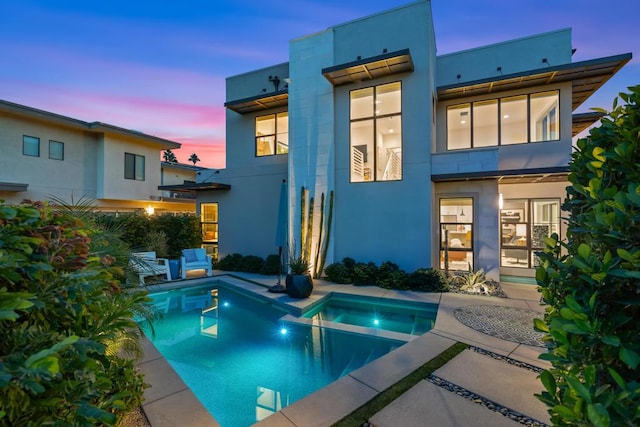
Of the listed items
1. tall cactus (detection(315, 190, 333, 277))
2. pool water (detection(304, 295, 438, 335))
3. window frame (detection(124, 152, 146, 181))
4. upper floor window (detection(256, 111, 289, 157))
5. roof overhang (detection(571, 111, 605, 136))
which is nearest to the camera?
pool water (detection(304, 295, 438, 335))

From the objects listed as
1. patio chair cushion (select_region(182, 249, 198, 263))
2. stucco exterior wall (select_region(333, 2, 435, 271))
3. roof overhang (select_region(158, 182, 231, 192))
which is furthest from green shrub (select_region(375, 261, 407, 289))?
roof overhang (select_region(158, 182, 231, 192))

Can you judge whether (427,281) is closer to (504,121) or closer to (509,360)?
(509,360)

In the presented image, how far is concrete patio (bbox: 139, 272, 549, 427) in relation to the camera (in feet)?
9.37

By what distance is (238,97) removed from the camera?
43.6 ft

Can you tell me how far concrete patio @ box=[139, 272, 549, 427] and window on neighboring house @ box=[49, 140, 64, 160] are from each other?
1502 cm

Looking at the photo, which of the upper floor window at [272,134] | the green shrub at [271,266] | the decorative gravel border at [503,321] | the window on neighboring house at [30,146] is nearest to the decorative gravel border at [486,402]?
the decorative gravel border at [503,321]

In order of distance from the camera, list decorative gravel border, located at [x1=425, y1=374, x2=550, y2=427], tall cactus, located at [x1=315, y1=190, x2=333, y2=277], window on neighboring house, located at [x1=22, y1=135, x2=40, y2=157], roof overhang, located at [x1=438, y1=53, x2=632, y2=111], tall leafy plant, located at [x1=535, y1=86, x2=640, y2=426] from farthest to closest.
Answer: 1. window on neighboring house, located at [x1=22, y1=135, x2=40, y2=157]
2. tall cactus, located at [x1=315, y1=190, x2=333, y2=277]
3. roof overhang, located at [x1=438, y1=53, x2=632, y2=111]
4. decorative gravel border, located at [x1=425, y1=374, x2=550, y2=427]
5. tall leafy plant, located at [x1=535, y1=86, x2=640, y2=426]

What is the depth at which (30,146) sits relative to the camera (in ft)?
45.0

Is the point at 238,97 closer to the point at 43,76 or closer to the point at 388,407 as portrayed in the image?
the point at 43,76

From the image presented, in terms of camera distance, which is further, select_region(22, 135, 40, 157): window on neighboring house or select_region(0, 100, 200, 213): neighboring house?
select_region(22, 135, 40, 157): window on neighboring house

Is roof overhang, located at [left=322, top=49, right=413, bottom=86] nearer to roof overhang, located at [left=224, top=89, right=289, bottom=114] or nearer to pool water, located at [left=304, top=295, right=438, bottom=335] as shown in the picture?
roof overhang, located at [left=224, top=89, right=289, bottom=114]

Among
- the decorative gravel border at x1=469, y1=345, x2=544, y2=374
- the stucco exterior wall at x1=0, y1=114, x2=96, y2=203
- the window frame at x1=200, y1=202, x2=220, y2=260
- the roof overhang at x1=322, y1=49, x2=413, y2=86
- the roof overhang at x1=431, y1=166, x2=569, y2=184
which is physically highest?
the roof overhang at x1=322, y1=49, x2=413, y2=86

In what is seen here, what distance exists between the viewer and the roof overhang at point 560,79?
8219 millimetres

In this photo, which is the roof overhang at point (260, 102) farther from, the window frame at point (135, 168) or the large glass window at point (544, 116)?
the window frame at point (135, 168)
